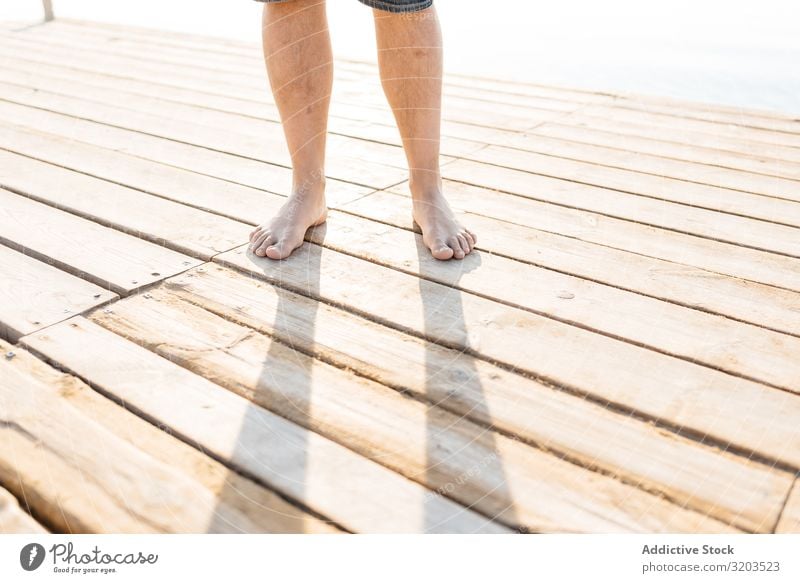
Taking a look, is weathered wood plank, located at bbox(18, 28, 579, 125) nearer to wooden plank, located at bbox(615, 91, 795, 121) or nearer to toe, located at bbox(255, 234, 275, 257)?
wooden plank, located at bbox(615, 91, 795, 121)

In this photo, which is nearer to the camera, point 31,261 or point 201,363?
point 201,363

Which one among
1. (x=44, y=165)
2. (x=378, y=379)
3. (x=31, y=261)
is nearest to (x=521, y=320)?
(x=378, y=379)

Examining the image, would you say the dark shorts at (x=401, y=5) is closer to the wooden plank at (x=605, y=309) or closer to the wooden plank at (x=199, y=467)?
the wooden plank at (x=605, y=309)

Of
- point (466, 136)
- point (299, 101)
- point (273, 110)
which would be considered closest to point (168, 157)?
point (273, 110)

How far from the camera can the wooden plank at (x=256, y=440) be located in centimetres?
83

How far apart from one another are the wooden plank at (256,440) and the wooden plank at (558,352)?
221 millimetres

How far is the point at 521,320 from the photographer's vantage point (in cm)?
121

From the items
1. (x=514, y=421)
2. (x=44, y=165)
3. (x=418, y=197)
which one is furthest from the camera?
(x=44, y=165)

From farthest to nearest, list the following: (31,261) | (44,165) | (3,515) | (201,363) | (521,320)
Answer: (44,165), (31,261), (521,320), (201,363), (3,515)

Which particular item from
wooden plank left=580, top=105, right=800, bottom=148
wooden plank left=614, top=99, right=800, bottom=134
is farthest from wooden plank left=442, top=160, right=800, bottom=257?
wooden plank left=614, top=99, right=800, bottom=134

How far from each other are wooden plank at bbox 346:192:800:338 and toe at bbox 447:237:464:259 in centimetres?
4

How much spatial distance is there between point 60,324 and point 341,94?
1.67 metres

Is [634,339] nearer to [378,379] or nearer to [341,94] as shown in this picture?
[378,379]

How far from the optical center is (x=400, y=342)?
3.79 ft
